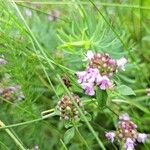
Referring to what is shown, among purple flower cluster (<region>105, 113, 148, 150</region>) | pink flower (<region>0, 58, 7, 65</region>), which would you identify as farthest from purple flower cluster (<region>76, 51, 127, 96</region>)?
pink flower (<region>0, 58, 7, 65</region>)

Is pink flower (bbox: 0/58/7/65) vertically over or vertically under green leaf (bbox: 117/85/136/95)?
over

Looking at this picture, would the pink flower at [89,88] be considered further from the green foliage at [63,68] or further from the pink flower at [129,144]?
the pink flower at [129,144]

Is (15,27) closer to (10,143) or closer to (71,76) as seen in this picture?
(71,76)

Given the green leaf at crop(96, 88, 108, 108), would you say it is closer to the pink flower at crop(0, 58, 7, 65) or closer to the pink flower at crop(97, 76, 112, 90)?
the pink flower at crop(97, 76, 112, 90)

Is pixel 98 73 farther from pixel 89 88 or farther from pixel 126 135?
pixel 126 135

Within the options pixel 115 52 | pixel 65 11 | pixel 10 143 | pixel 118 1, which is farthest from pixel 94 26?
pixel 65 11

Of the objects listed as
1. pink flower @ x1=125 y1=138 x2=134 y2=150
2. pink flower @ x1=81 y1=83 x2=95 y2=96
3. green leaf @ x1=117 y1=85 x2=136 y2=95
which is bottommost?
pink flower @ x1=125 y1=138 x2=134 y2=150

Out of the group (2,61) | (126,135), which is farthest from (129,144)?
(2,61)
